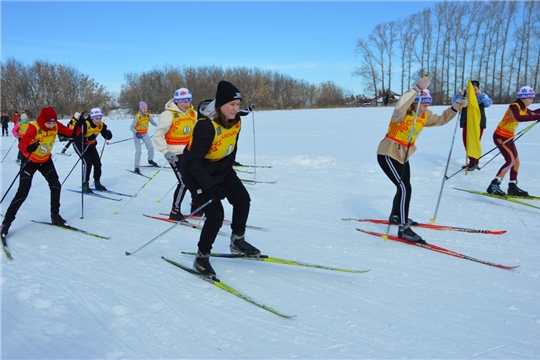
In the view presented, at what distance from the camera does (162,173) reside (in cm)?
969

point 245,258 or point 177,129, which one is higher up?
point 177,129

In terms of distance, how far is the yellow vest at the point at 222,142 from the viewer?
320cm

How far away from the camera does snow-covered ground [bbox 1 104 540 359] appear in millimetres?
2459

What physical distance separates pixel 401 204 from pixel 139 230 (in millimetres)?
3486

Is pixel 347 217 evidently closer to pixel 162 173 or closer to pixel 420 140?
pixel 162 173

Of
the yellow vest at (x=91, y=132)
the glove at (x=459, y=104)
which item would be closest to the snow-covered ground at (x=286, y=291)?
the glove at (x=459, y=104)

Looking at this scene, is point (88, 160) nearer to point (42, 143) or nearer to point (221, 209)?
point (42, 143)

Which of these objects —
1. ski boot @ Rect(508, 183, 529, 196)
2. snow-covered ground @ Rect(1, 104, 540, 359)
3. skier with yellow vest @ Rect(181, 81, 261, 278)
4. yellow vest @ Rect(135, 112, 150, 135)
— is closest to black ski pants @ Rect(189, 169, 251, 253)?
skier with yellow vest @ Rect(181, 81, 261, 278)

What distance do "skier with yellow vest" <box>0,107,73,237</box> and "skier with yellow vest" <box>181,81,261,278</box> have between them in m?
2.76

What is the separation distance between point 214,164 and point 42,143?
3057 millimetres

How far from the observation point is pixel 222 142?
3262mm

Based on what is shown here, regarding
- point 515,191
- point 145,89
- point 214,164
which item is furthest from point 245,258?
point 145,89

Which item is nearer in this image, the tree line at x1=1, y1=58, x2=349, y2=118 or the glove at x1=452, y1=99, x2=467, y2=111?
the glove at x1=452, y1=99, x2=467, y2=111

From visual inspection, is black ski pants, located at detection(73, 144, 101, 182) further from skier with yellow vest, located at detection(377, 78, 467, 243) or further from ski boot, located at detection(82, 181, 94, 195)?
skier with yellow vest, located at detection(377, 78, 467, 243)
